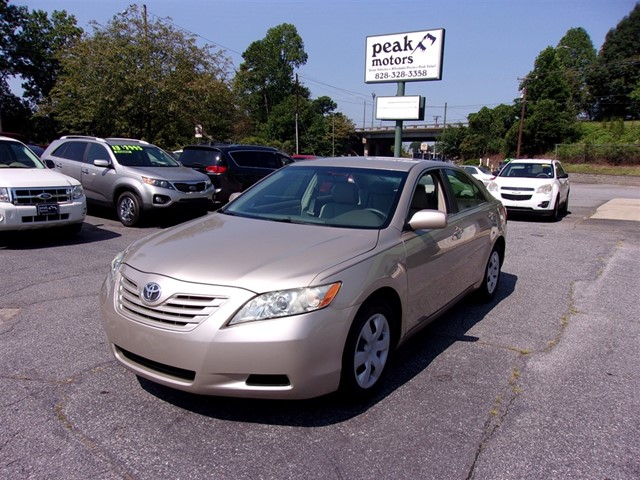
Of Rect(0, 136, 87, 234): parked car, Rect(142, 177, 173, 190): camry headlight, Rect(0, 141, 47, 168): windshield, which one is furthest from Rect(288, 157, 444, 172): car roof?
Rect(0, 141, 47, 168): windshield

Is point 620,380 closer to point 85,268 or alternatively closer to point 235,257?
point 235,257

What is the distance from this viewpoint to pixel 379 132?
99875 millimetres

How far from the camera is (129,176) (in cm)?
1009

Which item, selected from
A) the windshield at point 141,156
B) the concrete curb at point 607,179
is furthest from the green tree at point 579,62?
the windshield at point 141,156

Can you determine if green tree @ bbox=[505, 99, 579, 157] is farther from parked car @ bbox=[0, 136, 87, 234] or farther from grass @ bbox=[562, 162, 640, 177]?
parked car @ bbox=[0, 136, 87, 234]

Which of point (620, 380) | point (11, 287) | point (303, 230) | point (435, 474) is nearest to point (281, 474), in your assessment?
point (435, 474)

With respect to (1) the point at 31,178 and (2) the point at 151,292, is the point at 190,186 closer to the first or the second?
(1) the point at 31,178

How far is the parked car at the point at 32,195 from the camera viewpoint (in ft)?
24.6

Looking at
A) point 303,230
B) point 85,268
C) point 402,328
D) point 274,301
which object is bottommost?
point 85,268

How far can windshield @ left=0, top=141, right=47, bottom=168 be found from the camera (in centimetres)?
845

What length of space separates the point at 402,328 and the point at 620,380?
1709mm

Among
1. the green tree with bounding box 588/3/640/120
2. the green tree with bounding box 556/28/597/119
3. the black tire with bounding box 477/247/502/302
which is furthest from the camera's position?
the green tree with bounding box 556/28/597/119

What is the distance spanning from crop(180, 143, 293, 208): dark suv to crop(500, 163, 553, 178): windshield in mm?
6780

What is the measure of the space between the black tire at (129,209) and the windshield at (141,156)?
0.70 metres
